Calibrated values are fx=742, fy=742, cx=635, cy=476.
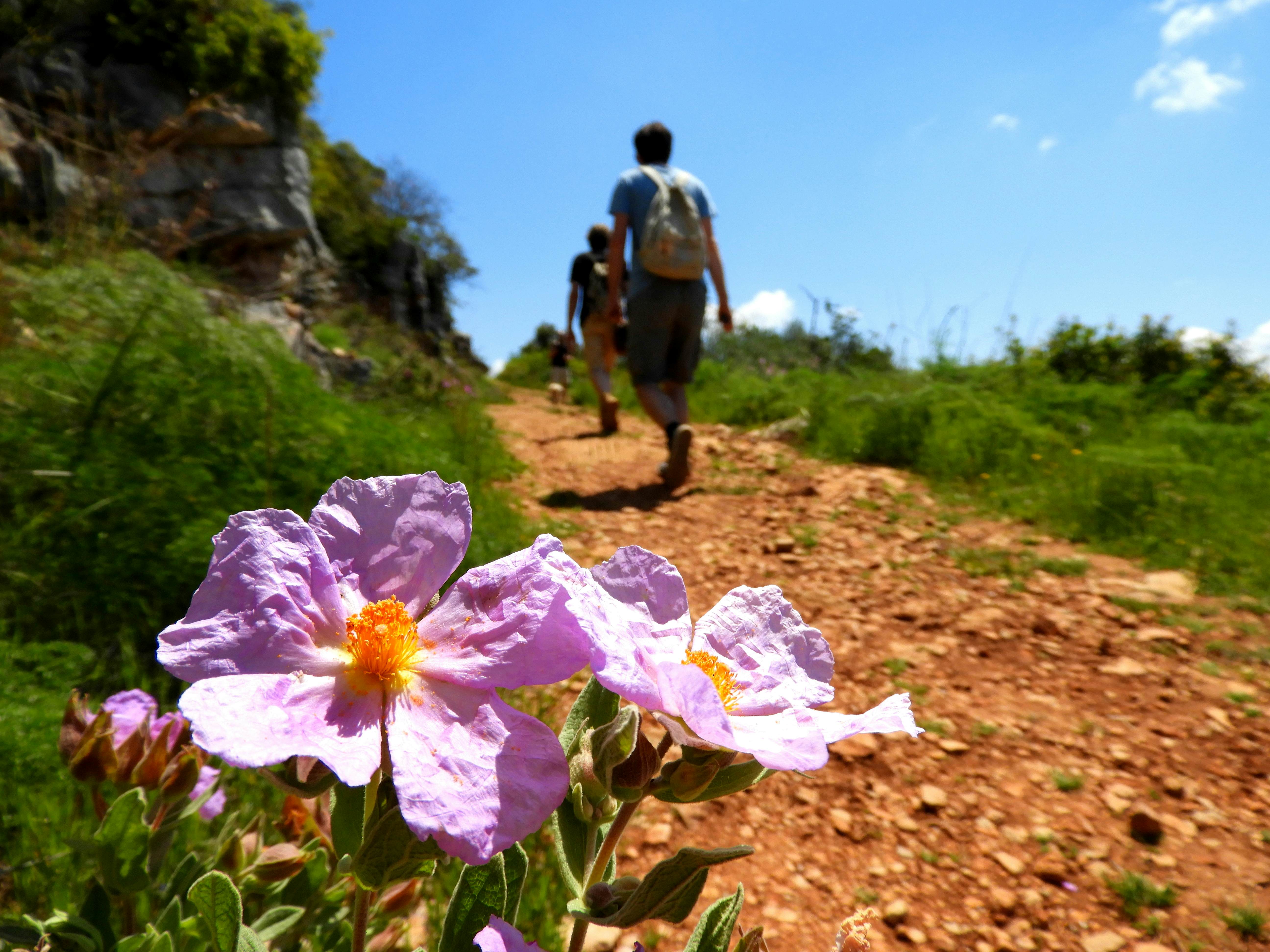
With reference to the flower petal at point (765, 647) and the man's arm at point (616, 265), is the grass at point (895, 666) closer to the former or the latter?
the flower petal at point (765, 647)

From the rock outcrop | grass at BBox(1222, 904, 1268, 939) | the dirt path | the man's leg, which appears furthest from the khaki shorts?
grass at BBox(1222, 904, 1268, 939)

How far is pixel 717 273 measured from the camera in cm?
559

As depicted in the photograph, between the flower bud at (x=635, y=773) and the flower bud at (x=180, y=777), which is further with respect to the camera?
the flower bud at (x=180, y=777)

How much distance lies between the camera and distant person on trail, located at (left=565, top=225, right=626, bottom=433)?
7.27 m

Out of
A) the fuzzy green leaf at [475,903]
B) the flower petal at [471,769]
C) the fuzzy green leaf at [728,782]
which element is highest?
the flower petal at [471,769]

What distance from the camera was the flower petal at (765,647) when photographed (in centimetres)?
67

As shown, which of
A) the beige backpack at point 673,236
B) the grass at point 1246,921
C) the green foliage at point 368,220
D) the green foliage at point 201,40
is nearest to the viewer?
the grass at point 1246,921

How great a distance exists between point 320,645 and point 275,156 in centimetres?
1411

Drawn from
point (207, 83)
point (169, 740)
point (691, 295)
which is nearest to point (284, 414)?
point (169, 740)

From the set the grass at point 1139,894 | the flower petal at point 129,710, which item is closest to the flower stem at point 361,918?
the flower petal at point 129,710

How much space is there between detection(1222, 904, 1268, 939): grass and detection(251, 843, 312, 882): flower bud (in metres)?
2.08

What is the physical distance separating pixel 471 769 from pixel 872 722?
0.30 meters

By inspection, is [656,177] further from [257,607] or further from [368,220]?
[368,220]

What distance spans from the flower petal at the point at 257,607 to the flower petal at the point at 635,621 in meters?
0.22
